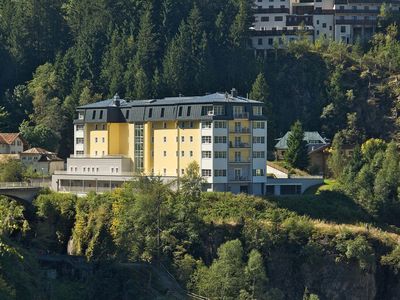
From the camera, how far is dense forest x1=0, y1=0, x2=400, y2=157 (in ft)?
369

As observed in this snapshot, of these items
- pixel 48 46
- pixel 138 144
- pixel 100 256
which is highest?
pixel 48 46

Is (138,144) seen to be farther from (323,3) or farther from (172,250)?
(323,3)

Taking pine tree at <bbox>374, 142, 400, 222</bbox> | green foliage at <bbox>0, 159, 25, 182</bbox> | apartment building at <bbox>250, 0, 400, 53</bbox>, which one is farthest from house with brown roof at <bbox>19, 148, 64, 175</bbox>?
pine tree at <bbox>374, 142, 400, 222</bbox>

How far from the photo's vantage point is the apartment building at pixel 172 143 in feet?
303

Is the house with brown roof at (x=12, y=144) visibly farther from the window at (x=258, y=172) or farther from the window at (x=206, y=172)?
the window at (x=258, y=172)

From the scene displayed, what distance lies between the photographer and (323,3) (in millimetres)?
128250

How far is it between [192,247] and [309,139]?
93.3 feet

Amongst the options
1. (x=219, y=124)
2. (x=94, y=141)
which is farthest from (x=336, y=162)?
(x=94, y=141)

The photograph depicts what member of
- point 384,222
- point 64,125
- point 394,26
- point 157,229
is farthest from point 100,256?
point 394,26

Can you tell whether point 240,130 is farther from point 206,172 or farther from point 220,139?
point 206,172

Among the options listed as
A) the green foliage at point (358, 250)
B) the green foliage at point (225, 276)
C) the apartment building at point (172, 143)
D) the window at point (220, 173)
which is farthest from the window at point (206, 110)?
the green foliage at point (358, 250)

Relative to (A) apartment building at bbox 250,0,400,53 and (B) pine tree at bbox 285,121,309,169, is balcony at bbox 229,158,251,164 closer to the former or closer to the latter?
(B) pine tree at bbox 285,121,309,169

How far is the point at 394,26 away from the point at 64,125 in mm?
32706

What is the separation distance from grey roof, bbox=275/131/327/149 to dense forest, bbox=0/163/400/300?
17789mm
